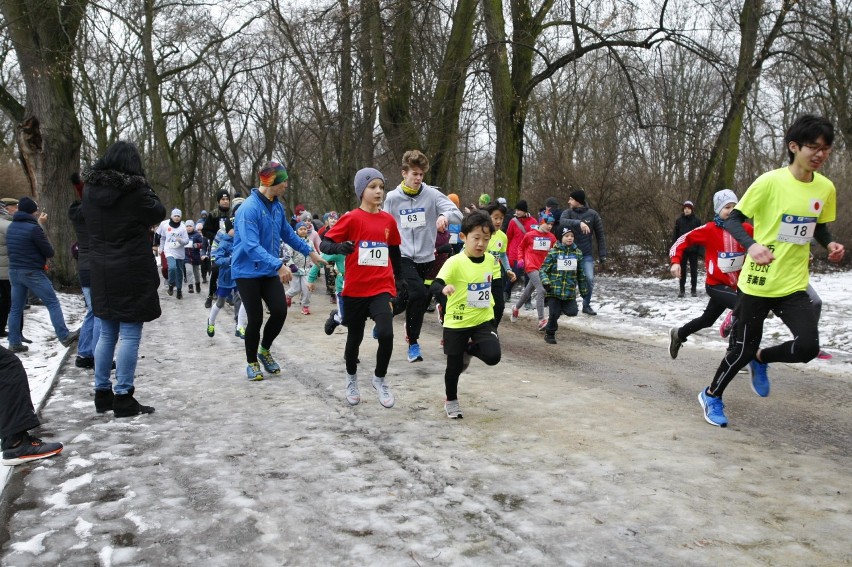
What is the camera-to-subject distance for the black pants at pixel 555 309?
29.9 feet

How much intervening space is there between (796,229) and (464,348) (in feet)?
8.00

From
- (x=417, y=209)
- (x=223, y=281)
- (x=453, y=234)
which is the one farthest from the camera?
(x=453, y=234)

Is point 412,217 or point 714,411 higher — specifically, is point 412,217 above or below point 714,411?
above

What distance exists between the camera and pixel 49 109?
14.5 meters

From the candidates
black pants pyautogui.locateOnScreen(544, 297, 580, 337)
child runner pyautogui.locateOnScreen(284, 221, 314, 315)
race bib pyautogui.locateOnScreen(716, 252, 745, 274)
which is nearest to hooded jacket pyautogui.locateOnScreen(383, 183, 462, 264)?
race bib pyautogui.locateOnScreen(716, 252, 745, 274)

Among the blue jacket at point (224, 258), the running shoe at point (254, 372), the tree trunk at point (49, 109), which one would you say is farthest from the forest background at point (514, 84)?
the running shoe at point (254, 372)

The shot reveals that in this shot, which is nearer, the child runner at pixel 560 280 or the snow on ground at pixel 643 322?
the snow on ground at pixel 643 322

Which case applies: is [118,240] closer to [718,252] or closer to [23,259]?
[23,259]

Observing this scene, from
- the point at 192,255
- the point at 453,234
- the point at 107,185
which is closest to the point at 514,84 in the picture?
A: the point at 453,234

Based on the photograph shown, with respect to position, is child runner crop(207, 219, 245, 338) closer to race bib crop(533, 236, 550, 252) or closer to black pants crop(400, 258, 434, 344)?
black pants crop(400, 258, 434, 344)

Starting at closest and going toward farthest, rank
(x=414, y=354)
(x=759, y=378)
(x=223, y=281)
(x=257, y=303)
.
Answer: (x=759, y=378)
(x=257, y=303)
(x=414, y=354)
(x=223, y=281)

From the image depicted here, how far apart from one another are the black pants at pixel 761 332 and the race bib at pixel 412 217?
3144 millimetres

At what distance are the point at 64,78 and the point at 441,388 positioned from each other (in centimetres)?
1296

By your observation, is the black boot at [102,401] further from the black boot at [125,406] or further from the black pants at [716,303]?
the black pants at [716,303]
